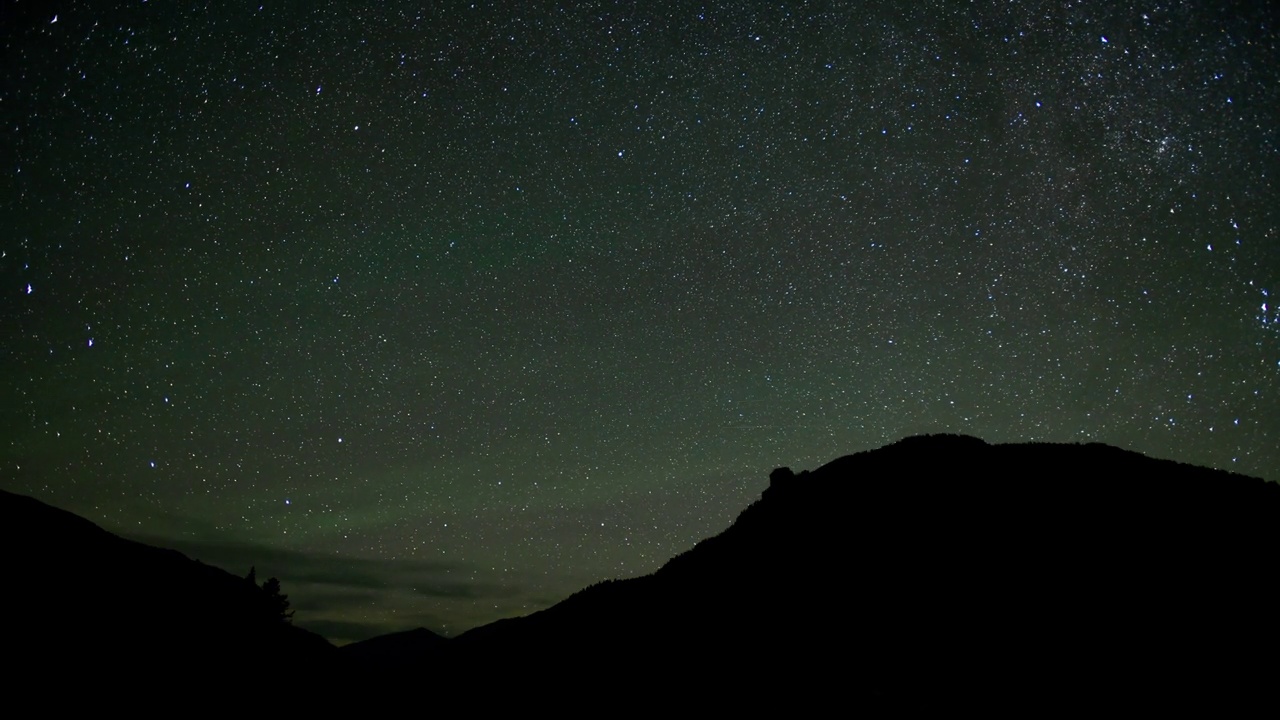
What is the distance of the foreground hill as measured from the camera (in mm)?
18370

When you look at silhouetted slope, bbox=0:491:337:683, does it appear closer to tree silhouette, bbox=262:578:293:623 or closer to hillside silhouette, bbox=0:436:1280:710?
hillside silhouette, bbox=0:436:1280:710

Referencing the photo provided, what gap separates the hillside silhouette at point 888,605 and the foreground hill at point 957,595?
98 millimetres

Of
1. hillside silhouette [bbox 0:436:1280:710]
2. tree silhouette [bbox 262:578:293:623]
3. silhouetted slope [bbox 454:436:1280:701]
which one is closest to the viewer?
hillside silhouette [bbox 0:436:1280:710]

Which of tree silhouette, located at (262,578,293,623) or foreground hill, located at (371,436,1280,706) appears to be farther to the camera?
tree silhouette, located at (262,578,293,623)

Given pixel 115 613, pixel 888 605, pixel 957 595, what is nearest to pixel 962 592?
pixel 957 595

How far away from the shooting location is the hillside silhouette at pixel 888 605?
18.2 metres

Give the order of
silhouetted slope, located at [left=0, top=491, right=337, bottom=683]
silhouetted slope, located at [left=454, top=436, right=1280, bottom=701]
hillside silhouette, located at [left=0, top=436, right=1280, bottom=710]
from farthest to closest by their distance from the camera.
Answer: silhouetted slope, located at [left=454, top=436, right=1280, bottom=701] → hillside silhouette, located at [left=0, top=436, right=1280, bottom=710] → silhouetted slope, located at [left=0, top=491, right=337, bottom=683]

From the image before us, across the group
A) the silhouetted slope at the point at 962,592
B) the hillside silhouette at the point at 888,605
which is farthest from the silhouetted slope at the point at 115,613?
the silhouetted slope at the point at 962,592

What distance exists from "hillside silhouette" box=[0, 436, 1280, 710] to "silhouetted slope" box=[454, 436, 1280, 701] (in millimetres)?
102

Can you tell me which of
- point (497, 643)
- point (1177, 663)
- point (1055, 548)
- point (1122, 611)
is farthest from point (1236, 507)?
point (497, 643)

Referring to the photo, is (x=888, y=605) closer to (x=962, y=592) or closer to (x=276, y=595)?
(x=962, y=592)

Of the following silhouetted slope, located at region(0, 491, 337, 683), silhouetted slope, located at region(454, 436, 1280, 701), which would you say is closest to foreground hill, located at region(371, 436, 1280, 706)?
silhouetted slope, located at region(454, 436, 1280, 701)

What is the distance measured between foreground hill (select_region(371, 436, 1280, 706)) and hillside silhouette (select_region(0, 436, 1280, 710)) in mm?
98

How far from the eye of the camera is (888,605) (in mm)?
24750
